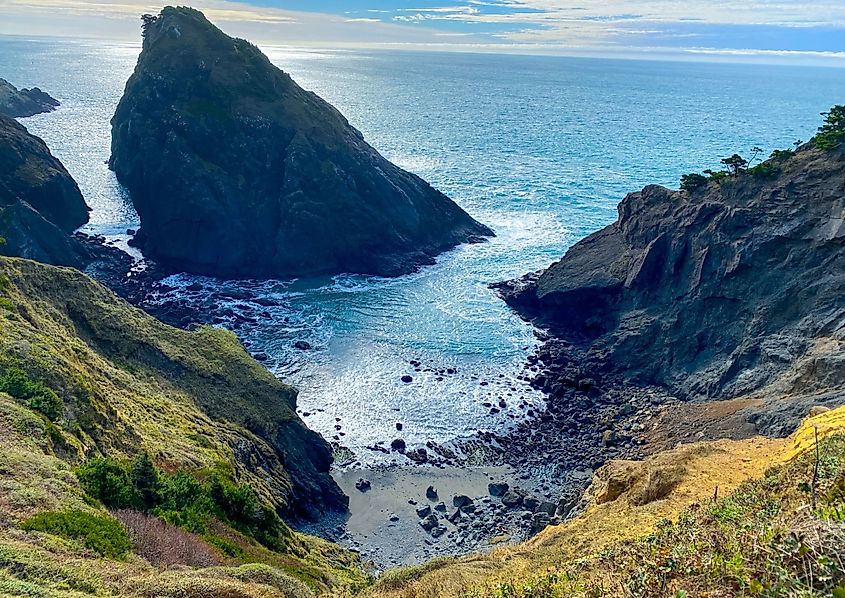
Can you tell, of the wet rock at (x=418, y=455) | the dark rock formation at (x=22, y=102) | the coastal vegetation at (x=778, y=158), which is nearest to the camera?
the wet rock at (x=418, y=455)

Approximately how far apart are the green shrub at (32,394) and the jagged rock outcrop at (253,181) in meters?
47.5

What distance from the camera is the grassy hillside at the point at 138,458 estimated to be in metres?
16.5

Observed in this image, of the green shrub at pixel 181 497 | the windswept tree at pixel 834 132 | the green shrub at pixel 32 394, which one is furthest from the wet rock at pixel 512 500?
the windswept tree at pixel 834 132

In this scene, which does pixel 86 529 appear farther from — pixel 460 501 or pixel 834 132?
pixel 834 132

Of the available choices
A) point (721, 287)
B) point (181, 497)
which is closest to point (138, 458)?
point (181, 497)

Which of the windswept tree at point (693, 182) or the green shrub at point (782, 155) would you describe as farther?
the windswept tree at point (693, 182)

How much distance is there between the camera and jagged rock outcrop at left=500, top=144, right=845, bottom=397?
44188 mm

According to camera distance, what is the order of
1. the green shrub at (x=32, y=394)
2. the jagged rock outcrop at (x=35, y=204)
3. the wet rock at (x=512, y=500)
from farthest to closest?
the jagged rock outcrop at (x=35, y=204) < the wet rock at (x=512, y=500) < the green shrub at (x=32, y=394)

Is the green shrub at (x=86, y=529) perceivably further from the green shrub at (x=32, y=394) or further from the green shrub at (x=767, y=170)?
the green shrub at (x=767, y=170)

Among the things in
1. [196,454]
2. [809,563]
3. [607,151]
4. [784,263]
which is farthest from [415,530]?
[607,151]

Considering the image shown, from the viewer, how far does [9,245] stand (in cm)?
5991

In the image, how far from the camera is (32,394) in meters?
24.5

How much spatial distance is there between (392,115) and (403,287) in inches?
4875

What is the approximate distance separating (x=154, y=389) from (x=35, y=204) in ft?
173
